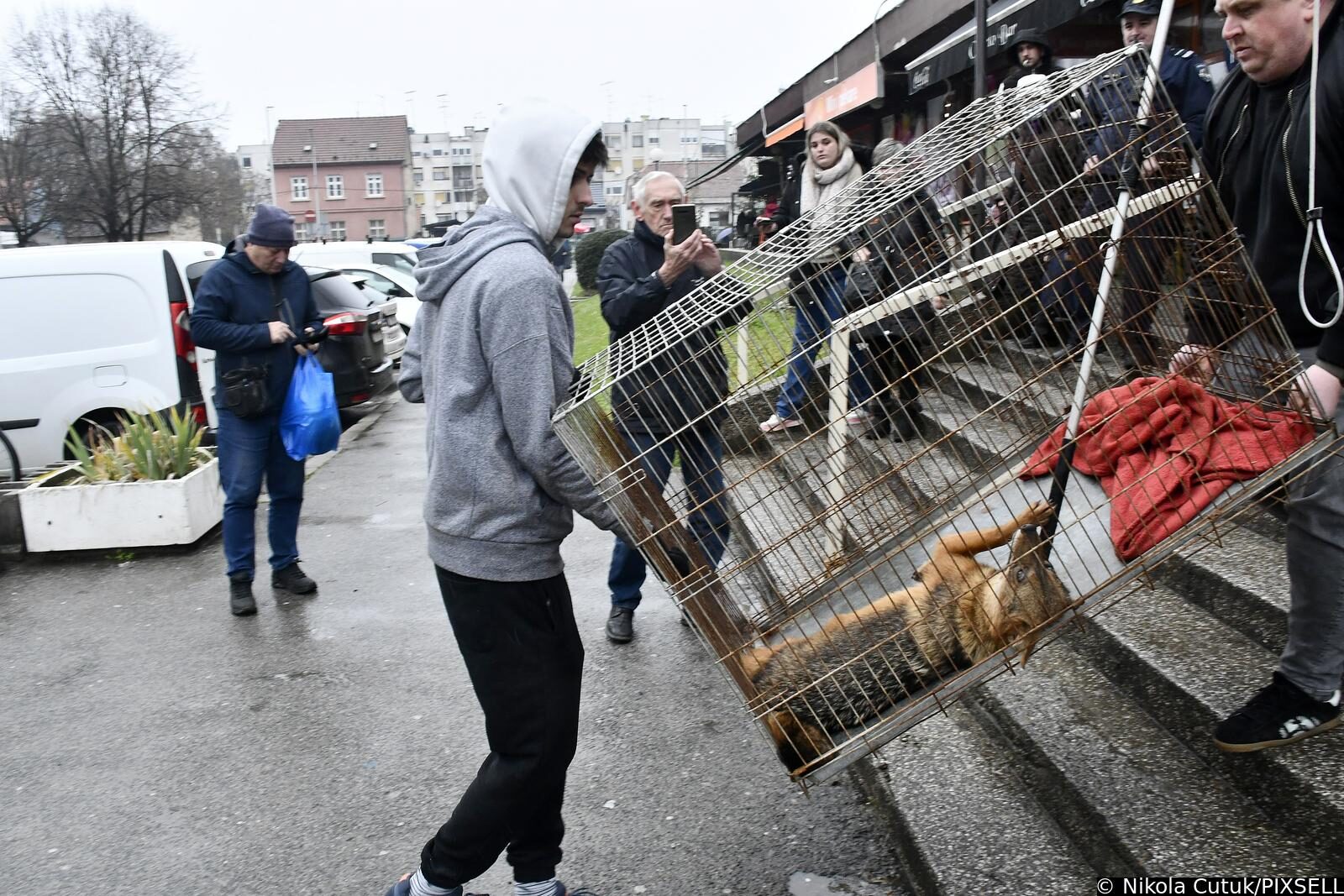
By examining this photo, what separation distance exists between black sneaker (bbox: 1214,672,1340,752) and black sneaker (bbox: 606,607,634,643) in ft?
9.08

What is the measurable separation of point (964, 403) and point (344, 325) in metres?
8.28

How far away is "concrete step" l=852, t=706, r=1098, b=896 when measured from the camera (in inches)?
111

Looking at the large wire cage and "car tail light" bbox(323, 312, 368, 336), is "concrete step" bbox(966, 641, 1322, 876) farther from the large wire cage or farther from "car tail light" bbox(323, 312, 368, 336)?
"car tail light" bbox(323, 312, 368, 336)

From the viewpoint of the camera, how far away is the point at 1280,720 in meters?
2.68

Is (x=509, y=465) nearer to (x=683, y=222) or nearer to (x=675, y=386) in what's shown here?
(x=675, y=386)

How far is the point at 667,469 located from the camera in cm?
294

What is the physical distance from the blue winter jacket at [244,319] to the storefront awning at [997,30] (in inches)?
206

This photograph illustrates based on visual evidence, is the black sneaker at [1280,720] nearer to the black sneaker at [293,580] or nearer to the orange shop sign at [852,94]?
the black sneaker at [293,580]

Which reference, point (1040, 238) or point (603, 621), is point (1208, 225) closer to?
point (1040, 238)

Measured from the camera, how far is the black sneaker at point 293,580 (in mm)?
5797

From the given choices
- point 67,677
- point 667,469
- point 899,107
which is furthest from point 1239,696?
point 899,107

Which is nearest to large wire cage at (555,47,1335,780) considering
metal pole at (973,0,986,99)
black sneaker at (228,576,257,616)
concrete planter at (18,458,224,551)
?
black sneaker at (228,576,257,616)

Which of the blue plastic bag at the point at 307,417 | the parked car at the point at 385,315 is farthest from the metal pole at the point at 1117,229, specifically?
the parked car at the point at 385,315

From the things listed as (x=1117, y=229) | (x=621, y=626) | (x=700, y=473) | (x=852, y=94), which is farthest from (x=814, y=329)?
(x=852, y=94)
